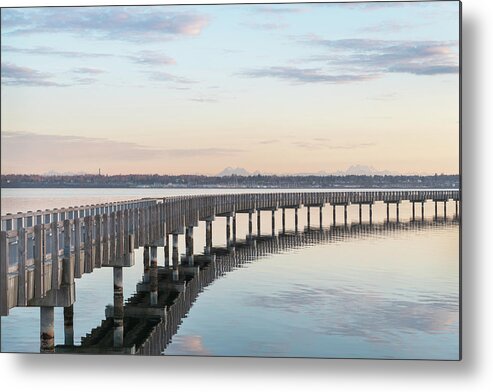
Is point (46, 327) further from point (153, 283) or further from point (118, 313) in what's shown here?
point (153, 283)

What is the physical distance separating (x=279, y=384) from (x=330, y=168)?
569 centimetres

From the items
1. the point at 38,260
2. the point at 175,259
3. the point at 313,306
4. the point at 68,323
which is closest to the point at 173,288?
the point at 175,259

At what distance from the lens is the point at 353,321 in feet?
56.9

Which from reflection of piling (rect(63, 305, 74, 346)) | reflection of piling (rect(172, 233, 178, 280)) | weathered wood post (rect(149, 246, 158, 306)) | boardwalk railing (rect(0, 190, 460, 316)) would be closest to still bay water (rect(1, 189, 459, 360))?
reflection of piling (rect(63, 305, 74, 346))

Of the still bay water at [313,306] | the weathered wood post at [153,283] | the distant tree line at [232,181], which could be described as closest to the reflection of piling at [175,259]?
the still bay water at [313,306]

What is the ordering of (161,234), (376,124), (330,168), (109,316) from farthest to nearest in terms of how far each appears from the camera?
(161,234), (109,316), (330,168), (376,124)

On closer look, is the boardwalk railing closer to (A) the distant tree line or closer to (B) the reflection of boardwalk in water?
(A) the distant tree line

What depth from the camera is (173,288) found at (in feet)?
88.4

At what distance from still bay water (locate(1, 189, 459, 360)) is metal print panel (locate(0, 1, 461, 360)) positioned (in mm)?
71

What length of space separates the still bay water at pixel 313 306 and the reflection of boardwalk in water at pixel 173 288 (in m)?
0.38

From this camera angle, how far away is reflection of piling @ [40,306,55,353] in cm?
1390

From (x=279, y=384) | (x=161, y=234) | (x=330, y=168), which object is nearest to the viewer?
(x=279, y=384)

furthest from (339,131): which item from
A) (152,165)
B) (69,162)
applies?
(69,162)

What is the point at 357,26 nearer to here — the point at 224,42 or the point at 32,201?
the point at 224,42
